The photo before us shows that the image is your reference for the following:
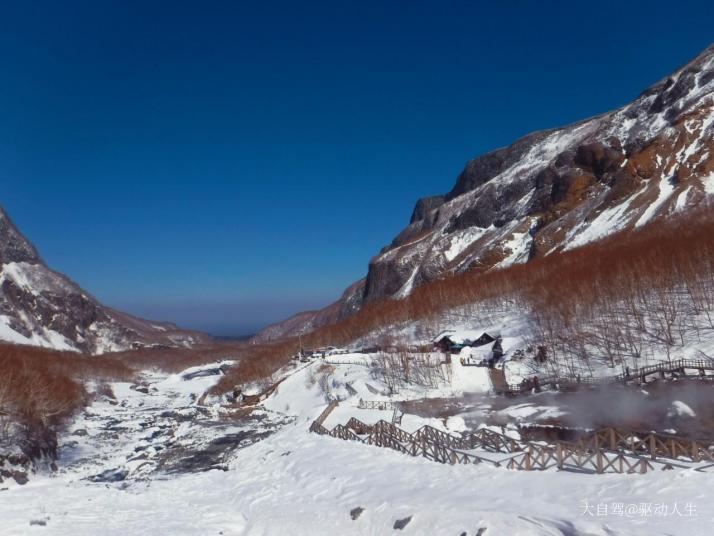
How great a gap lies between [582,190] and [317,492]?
348ft

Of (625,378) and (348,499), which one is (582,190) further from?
(348,499)

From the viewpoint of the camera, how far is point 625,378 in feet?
119

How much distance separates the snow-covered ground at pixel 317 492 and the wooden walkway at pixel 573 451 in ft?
2.11

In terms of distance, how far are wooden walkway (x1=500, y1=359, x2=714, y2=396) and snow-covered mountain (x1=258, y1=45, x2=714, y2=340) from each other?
5248cm

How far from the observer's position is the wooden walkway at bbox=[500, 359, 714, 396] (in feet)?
110

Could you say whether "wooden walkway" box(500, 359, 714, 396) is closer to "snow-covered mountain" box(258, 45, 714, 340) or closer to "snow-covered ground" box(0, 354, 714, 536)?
"snow-covered ground" box(0, 354, 714, 536)

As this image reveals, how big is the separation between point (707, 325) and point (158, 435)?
45.3 meters

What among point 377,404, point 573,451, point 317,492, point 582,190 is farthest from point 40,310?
point 573,451

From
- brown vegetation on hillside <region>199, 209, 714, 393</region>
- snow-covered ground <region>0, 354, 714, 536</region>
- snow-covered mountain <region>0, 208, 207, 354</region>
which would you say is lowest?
snow-covered ground <region>0, 354, 714, 536</region>

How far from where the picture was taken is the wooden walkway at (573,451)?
14633mm

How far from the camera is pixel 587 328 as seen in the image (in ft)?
162

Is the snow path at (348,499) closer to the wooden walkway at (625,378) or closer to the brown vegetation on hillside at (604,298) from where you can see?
the wooden walkway at (625,378)

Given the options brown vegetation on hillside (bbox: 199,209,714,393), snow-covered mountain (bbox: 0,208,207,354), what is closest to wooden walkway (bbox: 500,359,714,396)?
brown vegetation on hillside (bbox: 199,209,714,393)

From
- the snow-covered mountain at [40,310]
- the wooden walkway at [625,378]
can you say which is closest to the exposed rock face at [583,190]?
the wooden walkway at [625,378]
